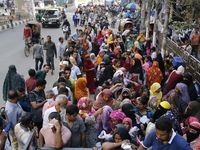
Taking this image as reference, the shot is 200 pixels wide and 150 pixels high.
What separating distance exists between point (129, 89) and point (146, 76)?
5.42ft

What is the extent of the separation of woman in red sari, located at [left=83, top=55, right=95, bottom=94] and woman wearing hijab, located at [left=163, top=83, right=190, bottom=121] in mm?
3203

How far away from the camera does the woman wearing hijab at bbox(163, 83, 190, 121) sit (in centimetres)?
516

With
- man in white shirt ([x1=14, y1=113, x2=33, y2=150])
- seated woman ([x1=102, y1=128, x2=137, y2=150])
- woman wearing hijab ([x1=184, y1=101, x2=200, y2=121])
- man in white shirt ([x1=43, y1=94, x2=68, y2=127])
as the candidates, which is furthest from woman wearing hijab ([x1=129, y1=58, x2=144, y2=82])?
man in white shirt ([x1=14, y1=113, x2=33, y2=150])

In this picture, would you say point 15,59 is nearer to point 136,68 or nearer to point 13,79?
point 13,79

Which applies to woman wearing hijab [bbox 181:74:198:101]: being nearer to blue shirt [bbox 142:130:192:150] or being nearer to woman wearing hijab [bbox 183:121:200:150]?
woman wearing hijab [bbox 183:121:200:150]

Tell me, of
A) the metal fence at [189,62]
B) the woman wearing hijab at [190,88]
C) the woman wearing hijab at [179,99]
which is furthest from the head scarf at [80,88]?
the metal fence at [189,62]

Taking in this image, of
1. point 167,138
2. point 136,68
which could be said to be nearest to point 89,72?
point 136,68

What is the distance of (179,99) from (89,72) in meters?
3.53

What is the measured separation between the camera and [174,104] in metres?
5.22

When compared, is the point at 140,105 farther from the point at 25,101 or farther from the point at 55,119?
the point at 25,101

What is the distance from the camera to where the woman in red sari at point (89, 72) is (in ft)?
25.8

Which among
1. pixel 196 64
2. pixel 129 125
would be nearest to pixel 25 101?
pixel 129 125

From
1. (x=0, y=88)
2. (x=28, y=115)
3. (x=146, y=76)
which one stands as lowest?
(x=0, y=88)

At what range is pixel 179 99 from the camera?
17.2 ft
